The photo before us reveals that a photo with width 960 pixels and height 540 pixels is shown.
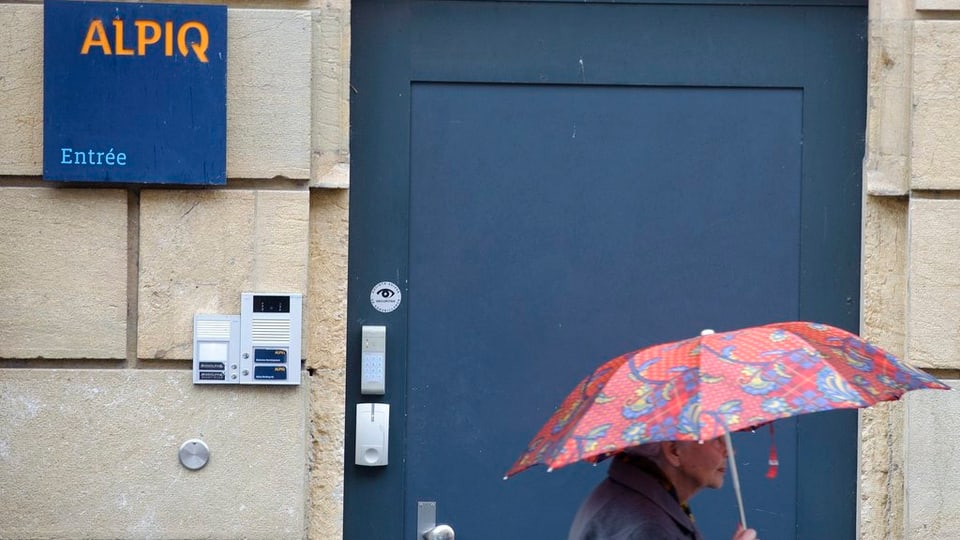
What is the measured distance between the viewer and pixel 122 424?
4.96 metres

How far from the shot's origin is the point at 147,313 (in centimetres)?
497

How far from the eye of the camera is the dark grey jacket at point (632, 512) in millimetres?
3355

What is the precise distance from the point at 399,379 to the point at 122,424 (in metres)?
1.01

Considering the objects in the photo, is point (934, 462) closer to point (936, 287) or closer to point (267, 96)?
point (936, 287)

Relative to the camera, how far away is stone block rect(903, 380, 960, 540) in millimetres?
5031

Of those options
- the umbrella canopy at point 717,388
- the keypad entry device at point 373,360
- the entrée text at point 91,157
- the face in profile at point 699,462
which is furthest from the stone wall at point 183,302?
the face in profile at point 699,462

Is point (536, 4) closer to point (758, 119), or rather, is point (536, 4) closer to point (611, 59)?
point (611, 59)

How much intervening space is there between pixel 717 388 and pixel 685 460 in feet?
1.38

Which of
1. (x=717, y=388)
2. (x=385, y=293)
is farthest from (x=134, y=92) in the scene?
(x=717, y=388)

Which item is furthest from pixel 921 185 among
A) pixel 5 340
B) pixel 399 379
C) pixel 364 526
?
pixel 5 340

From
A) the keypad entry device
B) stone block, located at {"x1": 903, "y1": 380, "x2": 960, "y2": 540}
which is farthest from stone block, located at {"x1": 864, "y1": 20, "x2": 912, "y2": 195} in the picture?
the keypad entry device

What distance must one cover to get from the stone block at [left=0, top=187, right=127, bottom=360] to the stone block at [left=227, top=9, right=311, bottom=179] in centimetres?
48

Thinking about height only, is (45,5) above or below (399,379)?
above

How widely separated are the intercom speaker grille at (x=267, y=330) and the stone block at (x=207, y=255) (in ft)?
0.35
